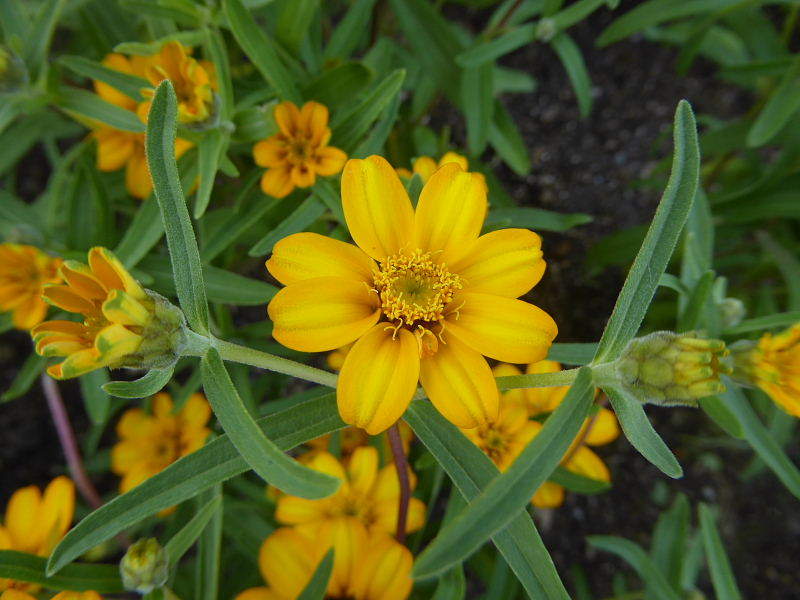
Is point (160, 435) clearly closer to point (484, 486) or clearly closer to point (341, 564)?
point (341, 564)

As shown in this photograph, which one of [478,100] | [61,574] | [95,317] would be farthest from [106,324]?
[478,100]

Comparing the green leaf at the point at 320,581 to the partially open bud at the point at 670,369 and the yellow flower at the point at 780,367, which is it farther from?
the yellow flower at the point at 780,367

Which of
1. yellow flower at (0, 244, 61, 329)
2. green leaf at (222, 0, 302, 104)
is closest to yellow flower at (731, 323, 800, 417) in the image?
green leaf at (222, 0, 302, 104)

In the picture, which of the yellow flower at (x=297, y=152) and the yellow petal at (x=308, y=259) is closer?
the yellow petal at (x=308, y=259)

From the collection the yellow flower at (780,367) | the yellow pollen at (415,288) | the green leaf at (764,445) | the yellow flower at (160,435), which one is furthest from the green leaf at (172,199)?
the green leaf at (764,445)

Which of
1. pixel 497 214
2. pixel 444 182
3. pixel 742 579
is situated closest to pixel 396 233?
pixel 444 182

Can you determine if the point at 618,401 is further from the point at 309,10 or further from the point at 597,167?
the point at 597,167
